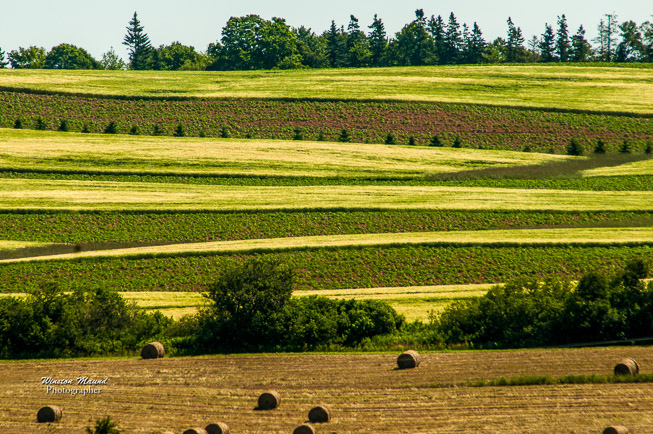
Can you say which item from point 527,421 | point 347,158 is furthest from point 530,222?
point 527,421

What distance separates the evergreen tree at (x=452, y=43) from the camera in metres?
194

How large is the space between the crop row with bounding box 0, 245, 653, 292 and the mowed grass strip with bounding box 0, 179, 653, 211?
11738mm

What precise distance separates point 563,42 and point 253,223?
14759 centimetres

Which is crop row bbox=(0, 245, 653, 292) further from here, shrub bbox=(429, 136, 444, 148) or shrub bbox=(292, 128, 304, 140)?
shrub bbox=(292, 128, 304, 140)

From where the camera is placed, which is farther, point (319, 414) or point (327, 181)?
point (327, 181)

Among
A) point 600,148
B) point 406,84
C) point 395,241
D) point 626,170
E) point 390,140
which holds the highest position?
point 406,84

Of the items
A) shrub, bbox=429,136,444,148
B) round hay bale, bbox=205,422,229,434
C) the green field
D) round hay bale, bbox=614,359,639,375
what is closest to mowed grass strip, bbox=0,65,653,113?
the green field

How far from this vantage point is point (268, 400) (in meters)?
23.4

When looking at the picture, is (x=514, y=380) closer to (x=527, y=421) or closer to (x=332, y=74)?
(x=527, y=421)

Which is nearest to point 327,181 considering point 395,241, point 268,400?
point 395,241

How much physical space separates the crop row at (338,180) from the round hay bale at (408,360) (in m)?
47.1

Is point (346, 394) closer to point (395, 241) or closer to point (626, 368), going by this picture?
point (626, 368)

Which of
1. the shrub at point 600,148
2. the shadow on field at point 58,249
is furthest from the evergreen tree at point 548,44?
the shadow on field at point 58,249

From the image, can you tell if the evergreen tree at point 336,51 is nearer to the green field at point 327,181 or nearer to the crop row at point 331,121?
the green field at point 327,181
